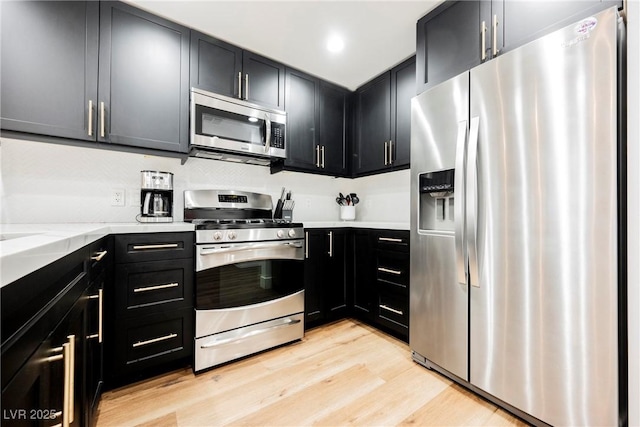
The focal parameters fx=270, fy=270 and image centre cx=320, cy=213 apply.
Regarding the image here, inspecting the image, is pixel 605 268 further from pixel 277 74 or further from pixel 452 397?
pixel 277 74

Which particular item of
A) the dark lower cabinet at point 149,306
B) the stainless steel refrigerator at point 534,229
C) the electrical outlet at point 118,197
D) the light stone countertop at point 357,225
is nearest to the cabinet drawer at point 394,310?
the stainless steel refrigerator at point 534,229

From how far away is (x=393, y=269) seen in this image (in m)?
2.16

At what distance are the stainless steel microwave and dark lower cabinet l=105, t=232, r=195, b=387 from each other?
0.75m

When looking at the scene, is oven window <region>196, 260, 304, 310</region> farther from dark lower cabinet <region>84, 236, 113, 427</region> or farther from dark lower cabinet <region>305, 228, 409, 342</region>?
dark lower cabinet <region>84, 236, 113, 427</region>

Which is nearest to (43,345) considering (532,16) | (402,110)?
(532,16)

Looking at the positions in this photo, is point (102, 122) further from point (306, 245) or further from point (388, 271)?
point (388, 271)

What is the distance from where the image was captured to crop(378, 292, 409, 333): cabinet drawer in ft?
6.85

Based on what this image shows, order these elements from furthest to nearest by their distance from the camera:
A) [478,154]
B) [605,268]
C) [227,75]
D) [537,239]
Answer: [227,75] → [478,154] → [537,239] → [605,268]

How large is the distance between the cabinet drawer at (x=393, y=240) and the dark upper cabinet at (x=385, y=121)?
67 centimetres

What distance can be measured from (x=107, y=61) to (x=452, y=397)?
290 centimetres

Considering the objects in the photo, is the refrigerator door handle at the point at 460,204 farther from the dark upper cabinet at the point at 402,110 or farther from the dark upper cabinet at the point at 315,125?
the dark upper cabinet at the point at 315,125

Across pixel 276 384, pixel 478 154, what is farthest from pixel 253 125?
pixel 276 384

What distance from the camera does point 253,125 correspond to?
7.39 ft

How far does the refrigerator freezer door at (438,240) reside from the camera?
154 cm
